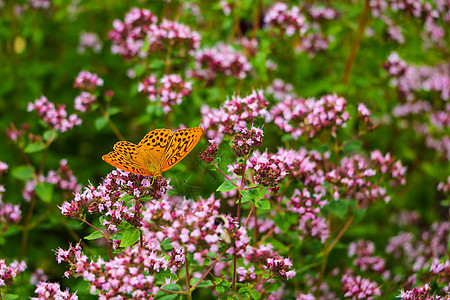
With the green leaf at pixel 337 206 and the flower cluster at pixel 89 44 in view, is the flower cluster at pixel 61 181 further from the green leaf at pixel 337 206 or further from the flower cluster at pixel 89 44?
the flower cluster at pixel 89 44

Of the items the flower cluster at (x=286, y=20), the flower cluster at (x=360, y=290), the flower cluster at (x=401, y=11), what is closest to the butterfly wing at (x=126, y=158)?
the flower cluster at (x=360, y=290)

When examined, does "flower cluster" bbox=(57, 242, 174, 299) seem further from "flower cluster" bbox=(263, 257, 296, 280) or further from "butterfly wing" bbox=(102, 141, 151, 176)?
"flower cluster" bbox=(263, 257, 296, 280)

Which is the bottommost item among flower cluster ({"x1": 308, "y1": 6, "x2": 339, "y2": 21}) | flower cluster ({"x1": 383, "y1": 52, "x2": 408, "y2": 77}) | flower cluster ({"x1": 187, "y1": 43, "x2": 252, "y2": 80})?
flower cluster ({"x1": 383, "y1": 52, "x2": 408, "y2": 77})

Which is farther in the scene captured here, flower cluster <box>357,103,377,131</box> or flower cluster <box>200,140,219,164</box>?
flower cluster <box>357,103,377,131</box>

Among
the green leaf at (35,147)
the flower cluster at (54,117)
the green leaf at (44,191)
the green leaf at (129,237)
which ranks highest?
the flower cluster at (54,117)

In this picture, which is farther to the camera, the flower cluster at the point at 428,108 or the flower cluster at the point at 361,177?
the flower cluster at the point at 428,108

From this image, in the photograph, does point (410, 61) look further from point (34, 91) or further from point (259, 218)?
point (34, 91)

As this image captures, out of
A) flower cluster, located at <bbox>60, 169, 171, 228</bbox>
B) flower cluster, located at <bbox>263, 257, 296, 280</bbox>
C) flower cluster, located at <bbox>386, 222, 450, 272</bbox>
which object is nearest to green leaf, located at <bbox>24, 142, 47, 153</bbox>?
flower cluster, located at <bbox>60, 169, 171, 228</bbox>
